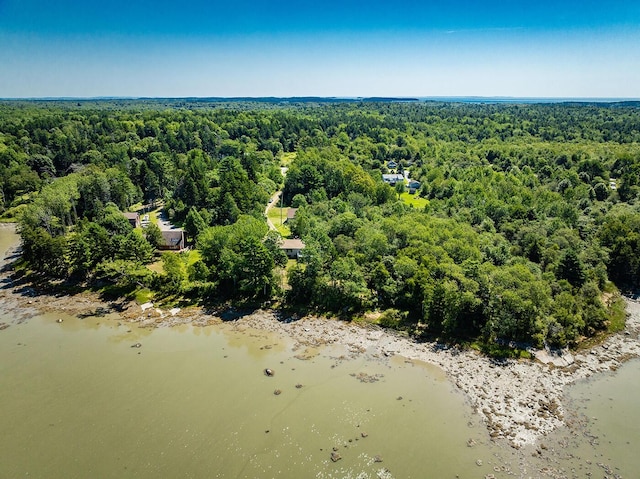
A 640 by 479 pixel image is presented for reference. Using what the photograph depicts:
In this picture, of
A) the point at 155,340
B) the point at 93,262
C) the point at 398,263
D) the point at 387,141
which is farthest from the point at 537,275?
the point at 387,141

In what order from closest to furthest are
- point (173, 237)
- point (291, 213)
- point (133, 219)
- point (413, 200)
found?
point (173, 237)
point (133, 219)
point (291, 213)
point (413, 200)

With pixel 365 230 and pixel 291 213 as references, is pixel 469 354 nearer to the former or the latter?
pixel 365 230

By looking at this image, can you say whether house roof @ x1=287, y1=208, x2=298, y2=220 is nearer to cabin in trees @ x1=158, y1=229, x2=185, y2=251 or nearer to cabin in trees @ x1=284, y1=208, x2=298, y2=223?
cabin in trees @ x1=284, y1=208, x2=298, y2=223

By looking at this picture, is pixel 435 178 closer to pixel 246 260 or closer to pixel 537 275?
pixel 537 275

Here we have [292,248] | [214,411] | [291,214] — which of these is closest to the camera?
[214,411]

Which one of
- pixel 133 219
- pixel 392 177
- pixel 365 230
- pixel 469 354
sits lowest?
pixel 469 354

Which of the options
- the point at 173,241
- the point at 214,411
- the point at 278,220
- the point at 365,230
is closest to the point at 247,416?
the point at 214,411

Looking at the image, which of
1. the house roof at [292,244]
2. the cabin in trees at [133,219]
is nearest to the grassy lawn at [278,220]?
the house roof at [292,244]

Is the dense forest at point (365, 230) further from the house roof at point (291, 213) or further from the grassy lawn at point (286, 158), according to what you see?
the grassy lawn at point (286, 158)
